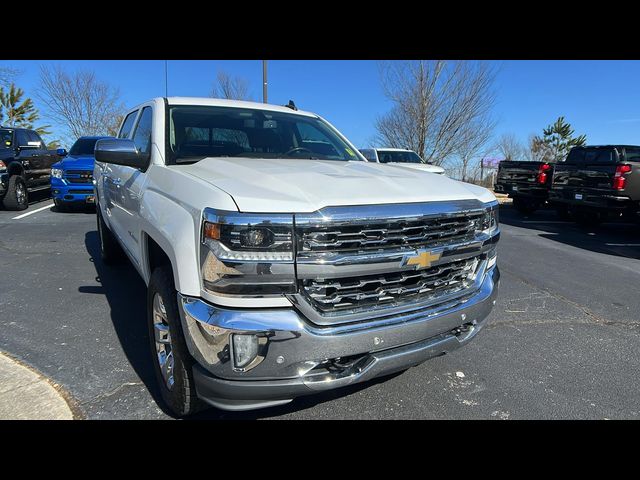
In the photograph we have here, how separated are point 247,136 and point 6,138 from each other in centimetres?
1002

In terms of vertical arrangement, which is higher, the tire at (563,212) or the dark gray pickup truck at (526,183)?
the dark gray pickup truck at (526,183)

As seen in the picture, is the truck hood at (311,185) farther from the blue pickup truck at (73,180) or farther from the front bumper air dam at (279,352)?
the blue pickup truck at (73,180)

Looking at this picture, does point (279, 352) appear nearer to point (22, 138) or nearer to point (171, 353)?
point (171, 353)

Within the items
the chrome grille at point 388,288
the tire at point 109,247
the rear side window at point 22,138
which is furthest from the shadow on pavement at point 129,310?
the rear side window at point 22,138

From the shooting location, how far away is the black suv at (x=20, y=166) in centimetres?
976

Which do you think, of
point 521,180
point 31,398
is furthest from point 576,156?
point 31,398

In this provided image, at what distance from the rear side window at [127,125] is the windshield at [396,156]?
943 centimetres

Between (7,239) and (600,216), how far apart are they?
13.4 m

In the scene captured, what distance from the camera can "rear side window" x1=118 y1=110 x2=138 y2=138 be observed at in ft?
14.1

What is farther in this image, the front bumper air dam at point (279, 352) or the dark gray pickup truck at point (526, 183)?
the dark gray pickup truck at point (526, 183)

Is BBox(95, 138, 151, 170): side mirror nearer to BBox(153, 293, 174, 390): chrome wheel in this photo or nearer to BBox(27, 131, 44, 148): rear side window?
BBox(153, 293, 174, 390): chrome wheel

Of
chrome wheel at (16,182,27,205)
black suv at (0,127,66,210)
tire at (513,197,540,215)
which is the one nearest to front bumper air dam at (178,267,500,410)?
black suv at (0,127,66,210)
